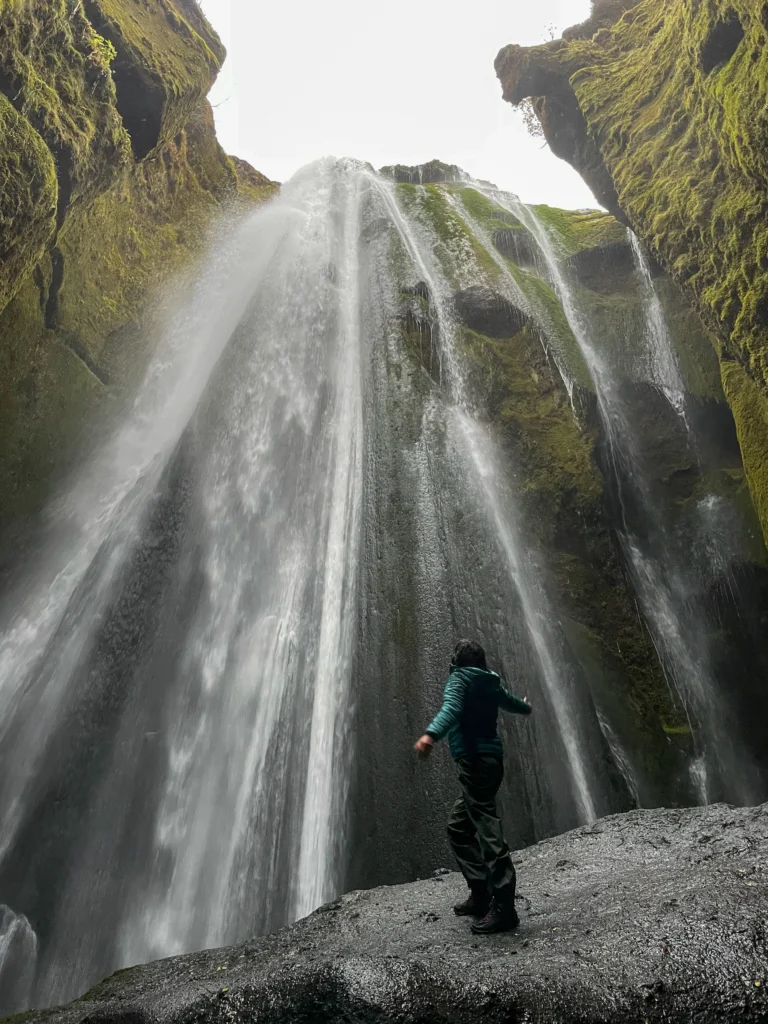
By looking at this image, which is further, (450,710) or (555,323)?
(555,323)

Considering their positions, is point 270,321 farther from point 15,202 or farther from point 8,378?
point 15,202

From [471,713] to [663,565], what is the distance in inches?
332

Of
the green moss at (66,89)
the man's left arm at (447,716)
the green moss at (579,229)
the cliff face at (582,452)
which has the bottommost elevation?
the man's left arm at (447,716)

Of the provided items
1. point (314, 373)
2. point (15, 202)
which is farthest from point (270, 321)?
point (15, 202)

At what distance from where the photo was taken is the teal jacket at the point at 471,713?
3441 mm

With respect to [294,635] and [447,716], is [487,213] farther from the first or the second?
[447,716]

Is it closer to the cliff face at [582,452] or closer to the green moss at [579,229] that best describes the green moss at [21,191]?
the cliff face at [582,452]

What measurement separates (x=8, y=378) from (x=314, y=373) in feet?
18.1

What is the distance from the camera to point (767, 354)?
9.36m

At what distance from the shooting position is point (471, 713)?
3520 mm

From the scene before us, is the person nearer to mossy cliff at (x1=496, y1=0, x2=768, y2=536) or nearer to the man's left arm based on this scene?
the man's left arm

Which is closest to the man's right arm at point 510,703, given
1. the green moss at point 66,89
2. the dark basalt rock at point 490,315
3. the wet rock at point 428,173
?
the green moss at point 66,89

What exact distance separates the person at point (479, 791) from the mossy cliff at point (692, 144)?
8.51 meters

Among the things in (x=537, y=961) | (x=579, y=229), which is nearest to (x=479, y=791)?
(x=537, y=961)
